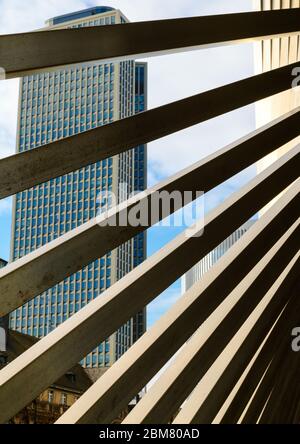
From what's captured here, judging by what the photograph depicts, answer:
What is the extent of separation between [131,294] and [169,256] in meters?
0.36

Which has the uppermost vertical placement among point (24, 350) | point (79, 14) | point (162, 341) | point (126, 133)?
point (79, 14)

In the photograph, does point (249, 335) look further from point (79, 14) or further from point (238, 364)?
point (79, 14)

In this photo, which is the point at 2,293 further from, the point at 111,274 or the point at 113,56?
the point at 111,274

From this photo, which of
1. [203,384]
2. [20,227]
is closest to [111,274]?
[20,227]

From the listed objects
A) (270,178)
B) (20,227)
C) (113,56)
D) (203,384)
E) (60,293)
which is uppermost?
(113,56)

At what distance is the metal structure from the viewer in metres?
2.18

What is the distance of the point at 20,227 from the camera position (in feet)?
397

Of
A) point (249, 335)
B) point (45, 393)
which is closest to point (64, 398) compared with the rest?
point (45, 393)

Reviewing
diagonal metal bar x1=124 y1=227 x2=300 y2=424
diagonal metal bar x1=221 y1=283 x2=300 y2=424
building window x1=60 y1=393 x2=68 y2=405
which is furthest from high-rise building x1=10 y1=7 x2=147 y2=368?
diagonal metal bar x1=124 y1=227 x2=300 y2=424

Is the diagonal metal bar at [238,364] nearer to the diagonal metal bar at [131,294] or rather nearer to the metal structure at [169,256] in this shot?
the metal structure at [169,256]

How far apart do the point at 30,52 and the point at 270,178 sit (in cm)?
210

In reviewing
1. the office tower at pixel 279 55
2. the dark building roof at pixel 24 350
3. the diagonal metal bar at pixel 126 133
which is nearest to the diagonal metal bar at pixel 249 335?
the diagonal metal bar at pixel 126 133

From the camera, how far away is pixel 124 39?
92.4 inches

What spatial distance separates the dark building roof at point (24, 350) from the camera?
54875mm
